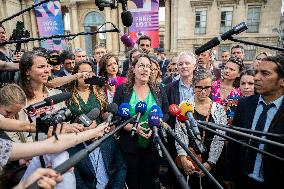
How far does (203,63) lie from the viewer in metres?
5.90

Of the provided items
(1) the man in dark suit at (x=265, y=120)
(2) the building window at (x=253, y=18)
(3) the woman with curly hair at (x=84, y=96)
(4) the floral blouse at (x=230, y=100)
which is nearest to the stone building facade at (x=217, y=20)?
(2) the building window at (x=253, y=18)

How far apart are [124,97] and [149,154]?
2.75ft

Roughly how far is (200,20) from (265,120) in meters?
22.7

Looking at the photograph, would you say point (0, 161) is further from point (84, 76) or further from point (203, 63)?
point (203, 63)

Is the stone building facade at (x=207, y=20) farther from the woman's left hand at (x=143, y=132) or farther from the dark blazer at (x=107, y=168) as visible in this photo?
the woman's left hand at (x=143, y=132)

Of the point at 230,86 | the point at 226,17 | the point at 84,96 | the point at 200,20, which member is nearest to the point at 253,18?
the point at 226,17

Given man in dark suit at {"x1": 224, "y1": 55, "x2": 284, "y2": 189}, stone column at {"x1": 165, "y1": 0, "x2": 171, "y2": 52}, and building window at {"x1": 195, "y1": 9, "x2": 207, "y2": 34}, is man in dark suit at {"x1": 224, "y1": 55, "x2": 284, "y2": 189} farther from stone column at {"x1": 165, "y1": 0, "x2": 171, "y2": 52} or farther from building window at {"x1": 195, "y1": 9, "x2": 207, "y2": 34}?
stone column at {"x1": 165, "y1": 0, "x2": 171, "y2": 52}

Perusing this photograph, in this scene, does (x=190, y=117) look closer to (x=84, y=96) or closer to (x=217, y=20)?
(x=84, y=96)

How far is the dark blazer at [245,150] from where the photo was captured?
83.5 inches

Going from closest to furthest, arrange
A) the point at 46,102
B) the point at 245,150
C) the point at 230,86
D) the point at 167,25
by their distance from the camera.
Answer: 1. the point at 46,102
2. the point at 245,150
3. the point at 230,86
4. the point at 167,25

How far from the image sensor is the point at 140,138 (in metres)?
3.03

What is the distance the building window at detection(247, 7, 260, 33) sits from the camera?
2184 centimetres

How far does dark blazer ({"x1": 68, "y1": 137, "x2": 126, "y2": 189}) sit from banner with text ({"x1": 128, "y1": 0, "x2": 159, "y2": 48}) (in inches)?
259

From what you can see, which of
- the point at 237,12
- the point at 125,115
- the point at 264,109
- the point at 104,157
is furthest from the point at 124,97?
the point at 237,12
